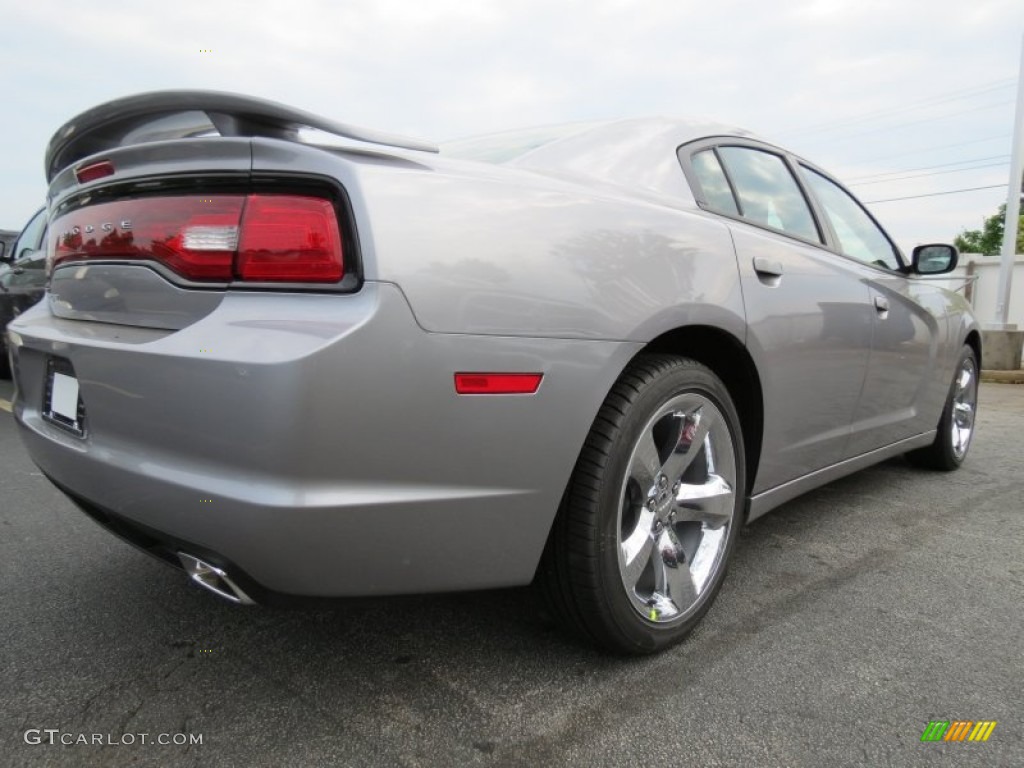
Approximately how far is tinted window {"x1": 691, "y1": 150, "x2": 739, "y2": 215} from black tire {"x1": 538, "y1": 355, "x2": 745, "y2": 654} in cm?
60

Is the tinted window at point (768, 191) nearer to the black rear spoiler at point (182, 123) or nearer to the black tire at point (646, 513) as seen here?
the black tire at point (646, 513)

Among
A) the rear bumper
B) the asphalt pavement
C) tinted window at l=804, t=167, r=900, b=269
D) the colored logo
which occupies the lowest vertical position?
the asphalt pavement

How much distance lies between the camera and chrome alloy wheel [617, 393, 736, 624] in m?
1.80

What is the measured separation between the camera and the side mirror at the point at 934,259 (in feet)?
10.6

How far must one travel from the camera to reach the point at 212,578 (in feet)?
4.75

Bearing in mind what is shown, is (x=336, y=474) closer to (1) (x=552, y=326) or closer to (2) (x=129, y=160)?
(1) (x=552, y=326)

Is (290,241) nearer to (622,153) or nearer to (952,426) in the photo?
(622,153)

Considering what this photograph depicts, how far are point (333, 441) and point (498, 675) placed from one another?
82 cm

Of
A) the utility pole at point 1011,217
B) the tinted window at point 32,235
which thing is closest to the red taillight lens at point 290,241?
the tinted window at point 32,235

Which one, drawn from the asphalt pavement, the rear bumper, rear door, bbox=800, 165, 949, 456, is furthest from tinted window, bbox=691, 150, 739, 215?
the asphalt pavement

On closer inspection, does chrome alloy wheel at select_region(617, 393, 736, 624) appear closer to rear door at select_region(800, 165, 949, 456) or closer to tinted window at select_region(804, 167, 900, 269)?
rear door at select_region(800, 165, 949, 456)

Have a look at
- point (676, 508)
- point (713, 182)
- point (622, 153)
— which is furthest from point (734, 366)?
point (622, 153)

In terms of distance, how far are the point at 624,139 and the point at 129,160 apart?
1.31 metres

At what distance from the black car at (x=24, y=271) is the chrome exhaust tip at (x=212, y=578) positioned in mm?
4494
